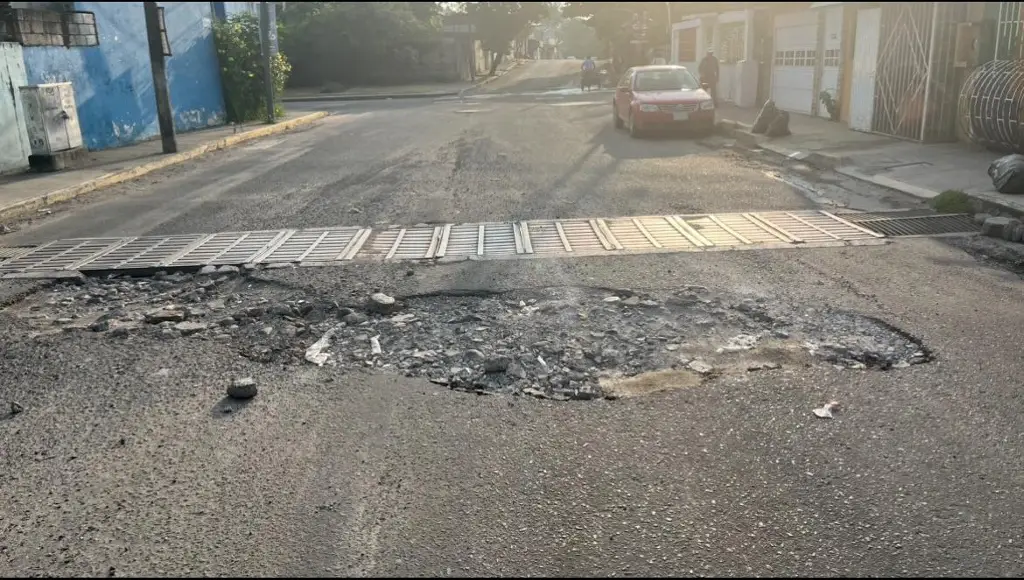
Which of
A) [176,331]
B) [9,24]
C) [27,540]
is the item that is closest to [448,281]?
[176,331]

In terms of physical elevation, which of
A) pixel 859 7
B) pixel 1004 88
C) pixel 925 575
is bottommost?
pixel 925 575

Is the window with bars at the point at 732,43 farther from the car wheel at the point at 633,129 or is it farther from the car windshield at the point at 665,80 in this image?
the car wheel at the point at 633,129

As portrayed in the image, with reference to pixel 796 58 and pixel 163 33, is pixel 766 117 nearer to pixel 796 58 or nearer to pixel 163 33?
pixel 796 58

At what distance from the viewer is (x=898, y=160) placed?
1298cm

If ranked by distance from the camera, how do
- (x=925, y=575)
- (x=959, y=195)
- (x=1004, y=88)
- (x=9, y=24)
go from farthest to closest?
(x=9, y=24) < (x=1004, y=88) < (x=959, y=195) < (x=925, y=575)

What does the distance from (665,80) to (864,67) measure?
4092 mm

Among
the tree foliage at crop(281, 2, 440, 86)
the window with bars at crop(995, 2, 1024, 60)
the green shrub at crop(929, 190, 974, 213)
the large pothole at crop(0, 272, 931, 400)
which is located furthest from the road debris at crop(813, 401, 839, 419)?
the tree foliage at crop(281, 2, 440, 86)

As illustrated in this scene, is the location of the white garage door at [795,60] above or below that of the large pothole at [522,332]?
above

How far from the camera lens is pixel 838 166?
42.7 feet

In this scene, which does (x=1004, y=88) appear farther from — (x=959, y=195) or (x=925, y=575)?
(x=925, y=575)

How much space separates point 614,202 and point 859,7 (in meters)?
10.5

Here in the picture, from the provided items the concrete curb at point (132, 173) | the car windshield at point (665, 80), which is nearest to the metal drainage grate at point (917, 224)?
the car windshield at point (665, 80)

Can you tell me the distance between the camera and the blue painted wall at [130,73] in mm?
16984

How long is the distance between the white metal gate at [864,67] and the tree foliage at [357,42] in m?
36.7
